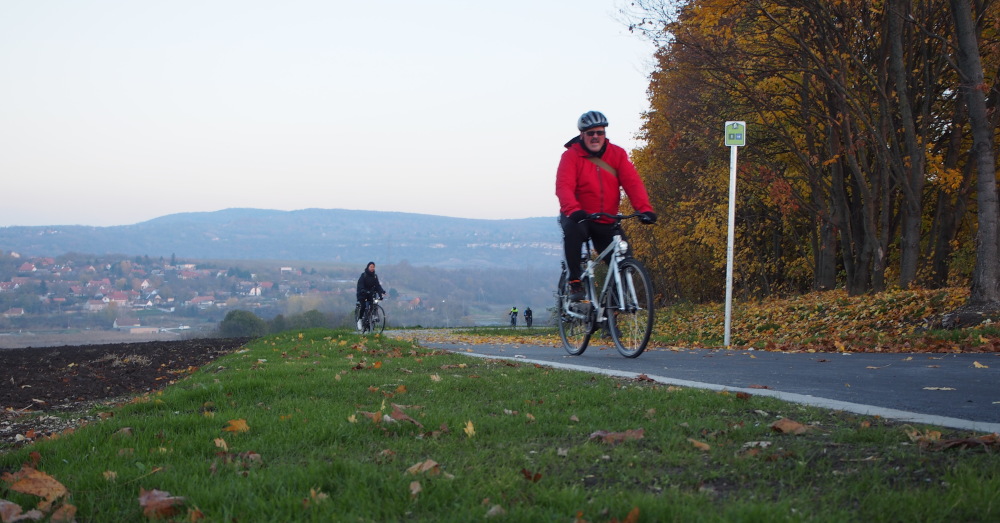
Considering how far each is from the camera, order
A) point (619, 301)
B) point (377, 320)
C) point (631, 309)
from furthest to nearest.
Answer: point (377, 320) < point (619, 301) < point (631, 309)

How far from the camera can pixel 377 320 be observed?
73.3 feet

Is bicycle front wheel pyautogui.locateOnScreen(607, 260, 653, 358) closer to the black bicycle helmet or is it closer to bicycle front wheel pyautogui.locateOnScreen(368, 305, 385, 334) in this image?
the black bicycle helmet

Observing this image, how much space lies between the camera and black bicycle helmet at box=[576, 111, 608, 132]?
8977 mm

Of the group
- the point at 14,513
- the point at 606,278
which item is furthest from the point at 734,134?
the point at 14,513

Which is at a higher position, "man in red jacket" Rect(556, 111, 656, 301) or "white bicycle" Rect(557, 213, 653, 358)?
"man in red jacket" Rect(556, 111, 656, 301)

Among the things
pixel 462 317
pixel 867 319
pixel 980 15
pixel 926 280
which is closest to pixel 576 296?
pixel 867 319

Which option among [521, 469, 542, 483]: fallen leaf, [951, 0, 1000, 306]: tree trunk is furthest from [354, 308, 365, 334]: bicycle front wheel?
[521, 469, 542, 483]: fallen leaf

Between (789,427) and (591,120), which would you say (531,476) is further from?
(591,120)

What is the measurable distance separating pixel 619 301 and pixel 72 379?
8.53m

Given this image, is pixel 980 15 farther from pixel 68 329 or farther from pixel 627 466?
pixel 68 329

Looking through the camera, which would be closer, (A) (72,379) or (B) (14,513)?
(B) (14,513)

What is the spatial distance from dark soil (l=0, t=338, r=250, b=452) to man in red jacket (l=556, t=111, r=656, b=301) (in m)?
4.93

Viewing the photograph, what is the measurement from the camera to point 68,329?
70.7 m

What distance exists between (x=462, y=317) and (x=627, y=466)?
9034 cm
